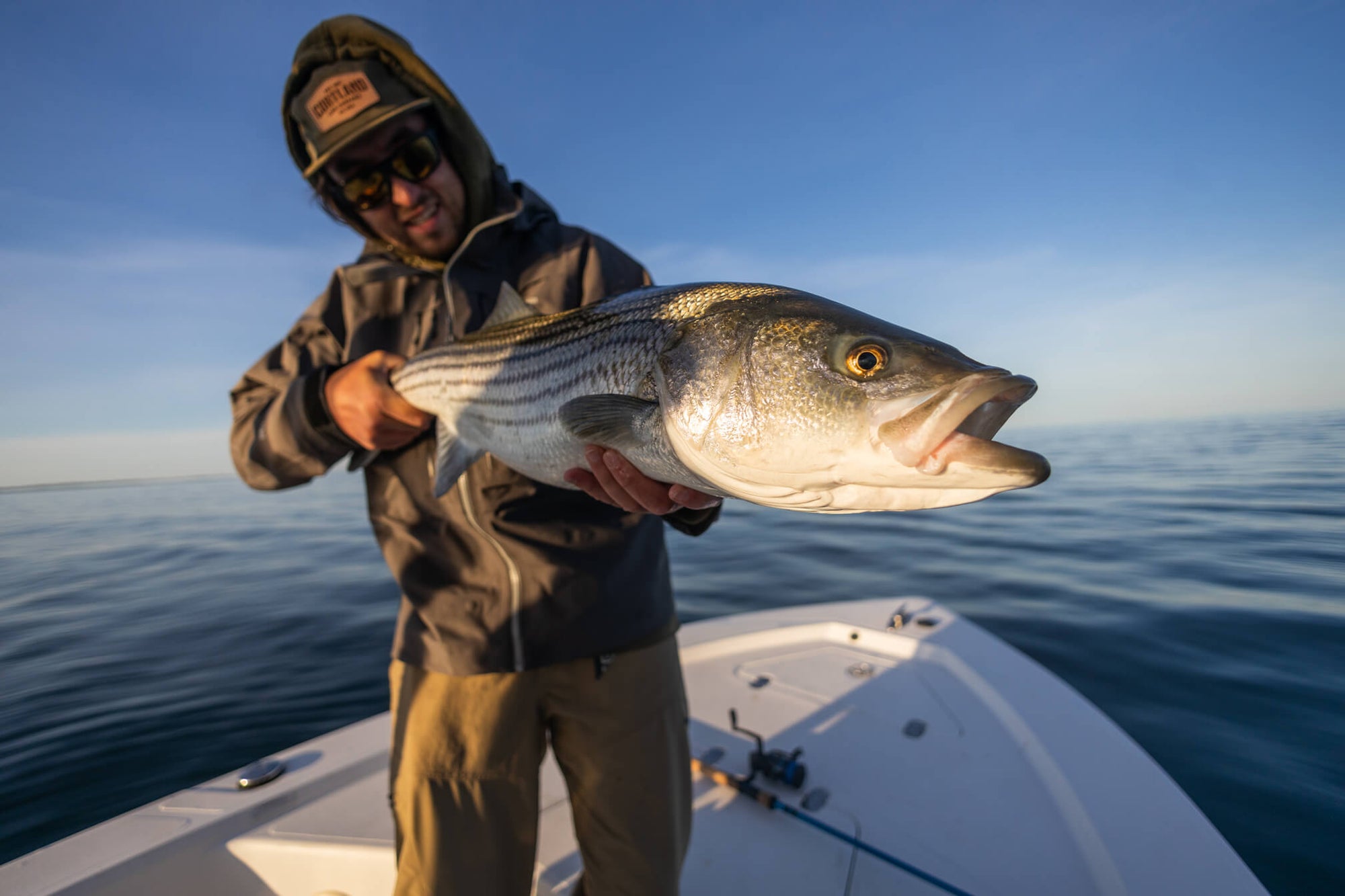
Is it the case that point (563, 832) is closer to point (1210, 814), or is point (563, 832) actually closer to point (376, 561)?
point (1210, 814)

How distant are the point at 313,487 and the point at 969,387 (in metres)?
35.6

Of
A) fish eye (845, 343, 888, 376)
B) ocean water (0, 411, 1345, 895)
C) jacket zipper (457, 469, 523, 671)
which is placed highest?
fish eye (845, 343, 888, 376)

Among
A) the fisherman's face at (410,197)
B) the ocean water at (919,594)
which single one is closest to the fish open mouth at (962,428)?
the fisherman's face at (410,197)

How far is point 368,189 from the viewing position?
2.72m

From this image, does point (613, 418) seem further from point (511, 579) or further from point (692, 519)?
point (511, 579)

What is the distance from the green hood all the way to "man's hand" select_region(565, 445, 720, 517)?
1.76 metres

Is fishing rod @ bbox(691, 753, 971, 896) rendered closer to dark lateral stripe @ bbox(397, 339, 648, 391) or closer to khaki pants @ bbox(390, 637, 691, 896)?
khaki pants @ bbox(390, 637, 691, 896)

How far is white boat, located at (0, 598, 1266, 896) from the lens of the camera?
253 centimetres

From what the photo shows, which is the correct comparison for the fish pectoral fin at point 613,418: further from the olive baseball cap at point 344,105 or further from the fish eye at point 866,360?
the olive baseball cap at point 344,105

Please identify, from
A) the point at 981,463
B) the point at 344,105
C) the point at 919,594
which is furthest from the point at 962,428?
the point at 919,594

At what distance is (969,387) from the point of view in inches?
50.9

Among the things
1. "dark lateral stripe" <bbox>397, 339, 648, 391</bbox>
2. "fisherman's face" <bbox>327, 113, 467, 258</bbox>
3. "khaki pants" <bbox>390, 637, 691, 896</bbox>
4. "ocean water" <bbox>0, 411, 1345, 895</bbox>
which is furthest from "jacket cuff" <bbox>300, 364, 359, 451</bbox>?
"ocean water" <bbox>0, 411, 1345, 895</bbox>

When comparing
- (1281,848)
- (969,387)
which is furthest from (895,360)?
(1281,848)

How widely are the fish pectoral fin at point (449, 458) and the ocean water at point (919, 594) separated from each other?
4.55 m
